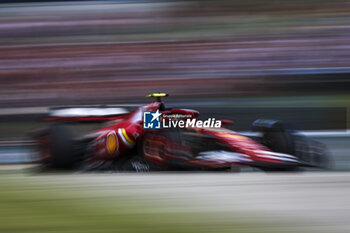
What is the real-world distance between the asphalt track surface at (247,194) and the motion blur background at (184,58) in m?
3.09

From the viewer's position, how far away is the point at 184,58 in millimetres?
7348

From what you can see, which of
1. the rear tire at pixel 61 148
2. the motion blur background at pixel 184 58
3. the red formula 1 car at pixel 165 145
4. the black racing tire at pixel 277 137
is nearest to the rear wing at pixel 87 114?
the red formula 1 car at pixel 165 145

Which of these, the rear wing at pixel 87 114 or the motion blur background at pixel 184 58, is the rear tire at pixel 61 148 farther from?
the motion blur background at pixel 184 58

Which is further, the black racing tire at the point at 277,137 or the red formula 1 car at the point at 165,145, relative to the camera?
the black racing tire at the point at 277,137

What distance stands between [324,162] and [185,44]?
12.4ft

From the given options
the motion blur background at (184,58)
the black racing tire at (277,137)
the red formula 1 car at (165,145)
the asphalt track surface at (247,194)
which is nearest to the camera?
the asphalt track surface at (247,194)

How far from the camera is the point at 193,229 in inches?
73.1

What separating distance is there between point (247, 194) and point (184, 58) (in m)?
4.99

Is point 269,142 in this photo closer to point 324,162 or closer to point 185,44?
point 324,162

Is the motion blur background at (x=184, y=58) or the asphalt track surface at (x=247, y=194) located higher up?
the motion blur background at (x=184, y=58)

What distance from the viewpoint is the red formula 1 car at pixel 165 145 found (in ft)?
12.3

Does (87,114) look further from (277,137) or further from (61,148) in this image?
(277,137)

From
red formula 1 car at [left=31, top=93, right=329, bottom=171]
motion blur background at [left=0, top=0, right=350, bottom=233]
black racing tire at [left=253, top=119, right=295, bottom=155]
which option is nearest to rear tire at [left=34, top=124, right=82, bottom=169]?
red formula 1 car at [left=31, top=93, right=329, bottom=171]

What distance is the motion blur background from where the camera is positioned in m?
6.55
